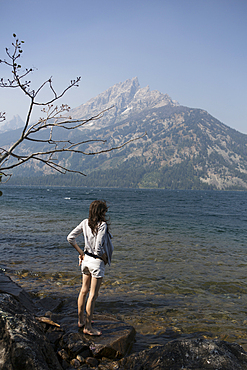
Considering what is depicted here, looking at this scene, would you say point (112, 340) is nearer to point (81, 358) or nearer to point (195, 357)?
point (81, 358)

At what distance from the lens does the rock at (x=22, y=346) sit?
3.14 m

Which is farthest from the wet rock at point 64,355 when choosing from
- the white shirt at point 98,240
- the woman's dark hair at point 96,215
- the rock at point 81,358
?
the woman's dark hair at point 96,215

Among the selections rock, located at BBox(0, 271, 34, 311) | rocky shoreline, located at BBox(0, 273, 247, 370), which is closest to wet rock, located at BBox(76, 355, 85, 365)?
rocky shoreline, located at BBox(0, 273, 247, 370)

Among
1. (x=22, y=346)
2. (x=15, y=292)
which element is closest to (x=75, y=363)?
(x=22, y=346)

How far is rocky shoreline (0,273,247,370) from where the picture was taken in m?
3.30

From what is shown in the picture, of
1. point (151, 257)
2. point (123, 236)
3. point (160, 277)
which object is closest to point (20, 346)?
point (160, 277)

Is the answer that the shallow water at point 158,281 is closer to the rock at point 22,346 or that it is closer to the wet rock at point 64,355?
the wet rock at point 64,355

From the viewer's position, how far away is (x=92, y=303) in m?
5.04

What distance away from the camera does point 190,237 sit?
19.5m

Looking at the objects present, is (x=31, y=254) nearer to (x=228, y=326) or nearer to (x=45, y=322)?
(x=45, y=322)

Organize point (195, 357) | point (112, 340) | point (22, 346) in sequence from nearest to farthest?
point (22, 346) < point (195, 357) < point (112, 340)

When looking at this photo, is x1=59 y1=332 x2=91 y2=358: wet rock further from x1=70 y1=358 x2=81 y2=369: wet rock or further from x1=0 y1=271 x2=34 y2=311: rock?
x1=0 y1=271 x2=34 y2=311: rock

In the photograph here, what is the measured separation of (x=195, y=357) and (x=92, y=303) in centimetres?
214

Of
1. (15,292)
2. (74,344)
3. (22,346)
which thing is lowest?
(74,344)
